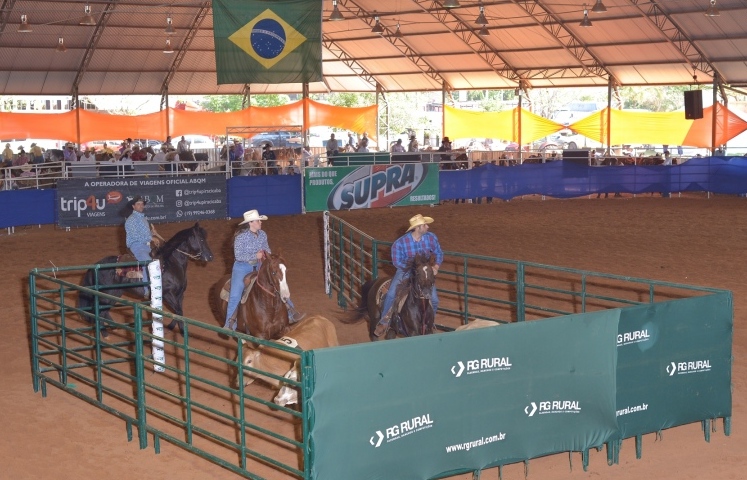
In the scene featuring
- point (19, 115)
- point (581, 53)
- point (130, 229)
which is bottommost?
point (130, 229)

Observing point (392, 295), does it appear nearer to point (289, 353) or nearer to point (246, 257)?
point (289, 353)

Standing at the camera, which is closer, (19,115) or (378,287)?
(378,287)

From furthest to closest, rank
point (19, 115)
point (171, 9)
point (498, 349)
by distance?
point (171, 9) → point (19, 115) → point (498, 349)

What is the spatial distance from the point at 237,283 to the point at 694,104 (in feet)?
80.7

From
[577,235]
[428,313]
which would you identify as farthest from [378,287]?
[577,235]

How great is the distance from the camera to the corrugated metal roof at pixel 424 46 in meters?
30.8

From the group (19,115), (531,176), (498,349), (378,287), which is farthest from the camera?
(19,115)

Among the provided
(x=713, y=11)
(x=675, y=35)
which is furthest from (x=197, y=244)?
(x=675, y=35)

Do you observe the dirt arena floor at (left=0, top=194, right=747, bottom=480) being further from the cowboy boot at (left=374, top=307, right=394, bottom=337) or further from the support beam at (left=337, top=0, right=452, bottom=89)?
the support beam at (left=337, top=0, right=452, bottom=89)

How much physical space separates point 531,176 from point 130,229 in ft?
58.7

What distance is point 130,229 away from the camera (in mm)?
10234

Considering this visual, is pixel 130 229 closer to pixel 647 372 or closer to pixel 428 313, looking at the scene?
pixel 428 313

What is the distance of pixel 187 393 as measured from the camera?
20.7 feet

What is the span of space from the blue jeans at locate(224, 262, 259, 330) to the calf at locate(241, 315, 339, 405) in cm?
64
